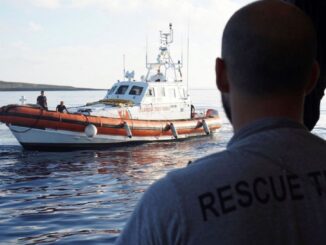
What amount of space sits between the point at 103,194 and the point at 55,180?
84.8 inches

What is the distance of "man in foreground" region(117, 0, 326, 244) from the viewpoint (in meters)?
1.13

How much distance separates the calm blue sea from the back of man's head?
590 centimetres

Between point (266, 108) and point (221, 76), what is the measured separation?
15 cm

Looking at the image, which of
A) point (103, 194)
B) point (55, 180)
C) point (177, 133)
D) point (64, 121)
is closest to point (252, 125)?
point (103, 194)

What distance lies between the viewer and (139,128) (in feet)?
60.0

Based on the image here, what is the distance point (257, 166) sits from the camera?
1.18 meters

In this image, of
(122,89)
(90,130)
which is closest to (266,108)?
(90,130)

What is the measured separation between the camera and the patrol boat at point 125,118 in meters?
16.3

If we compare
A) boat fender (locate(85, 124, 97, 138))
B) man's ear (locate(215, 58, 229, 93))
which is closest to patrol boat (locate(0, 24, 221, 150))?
boat fender (locate(85, 124, 97, 138))

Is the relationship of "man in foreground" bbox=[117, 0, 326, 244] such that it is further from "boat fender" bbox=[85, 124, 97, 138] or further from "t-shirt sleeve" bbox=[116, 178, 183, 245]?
"boat fender" bbox=[85, 124, 97, 138]

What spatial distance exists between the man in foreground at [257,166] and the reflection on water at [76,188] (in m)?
5.84

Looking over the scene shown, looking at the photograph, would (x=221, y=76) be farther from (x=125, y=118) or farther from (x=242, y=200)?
(x=125, y=118)

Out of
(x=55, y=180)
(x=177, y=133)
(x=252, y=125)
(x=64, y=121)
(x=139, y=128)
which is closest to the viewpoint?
(x=252, y=125)

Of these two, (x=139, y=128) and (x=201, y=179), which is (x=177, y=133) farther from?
(x=201, y=179)
